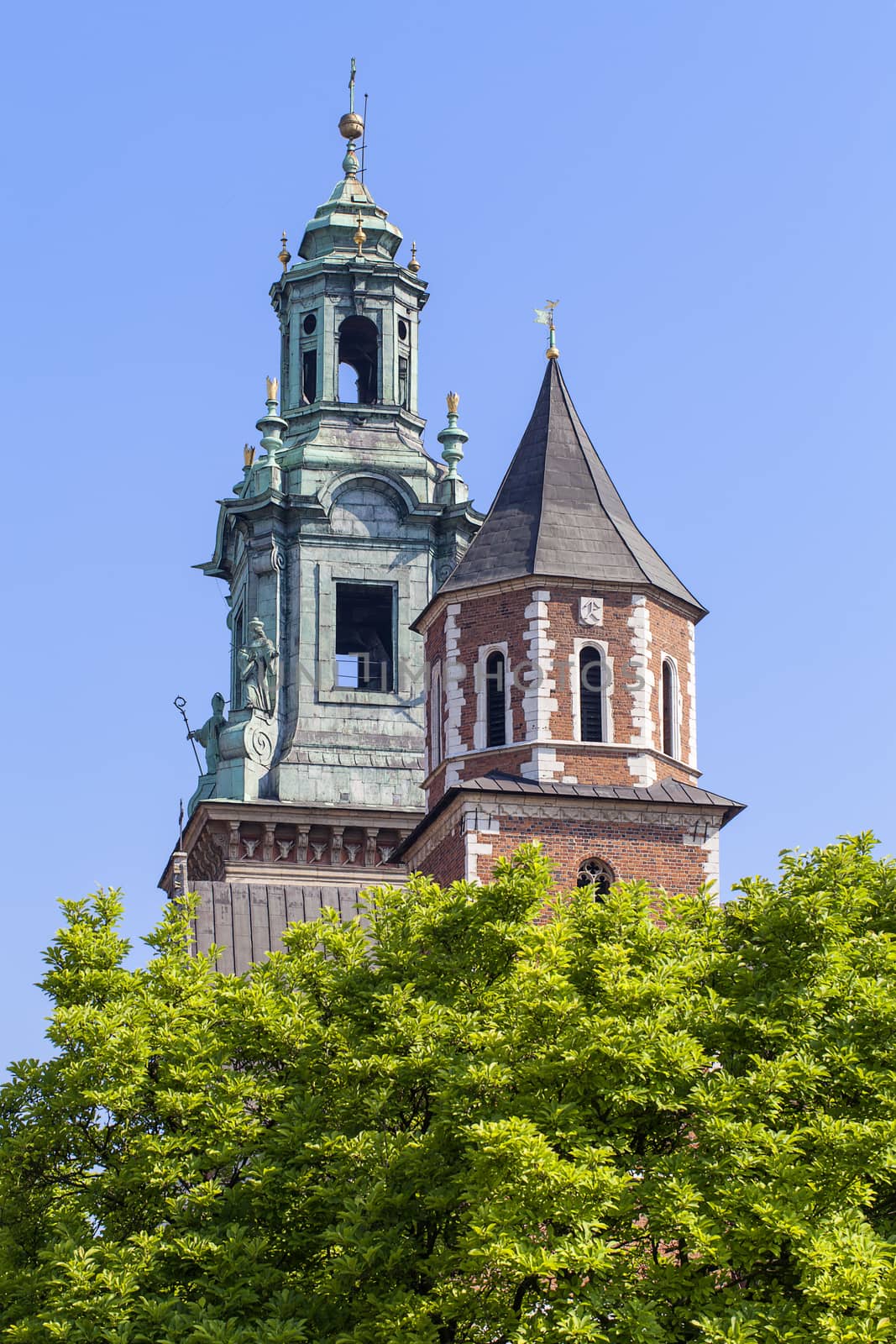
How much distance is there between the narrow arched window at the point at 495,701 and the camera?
45.0 m

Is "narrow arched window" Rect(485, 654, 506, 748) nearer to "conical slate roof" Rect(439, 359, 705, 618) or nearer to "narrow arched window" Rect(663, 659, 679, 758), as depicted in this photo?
"conical slate roof" Rect(439, 359, 705, 618)

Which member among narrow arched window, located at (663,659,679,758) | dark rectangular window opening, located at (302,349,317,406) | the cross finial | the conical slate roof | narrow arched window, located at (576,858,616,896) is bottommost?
narrow arched window, located at (576,858,616,896)

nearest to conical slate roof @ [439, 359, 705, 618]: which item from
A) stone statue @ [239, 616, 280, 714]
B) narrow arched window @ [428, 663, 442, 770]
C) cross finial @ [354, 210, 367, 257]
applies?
narrow arched window @ [428, 663, 442, 770]

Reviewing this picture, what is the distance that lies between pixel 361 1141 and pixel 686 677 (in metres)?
17.8

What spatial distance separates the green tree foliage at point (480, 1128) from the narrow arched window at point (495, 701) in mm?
10109

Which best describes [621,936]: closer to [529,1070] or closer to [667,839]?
[529,1070]

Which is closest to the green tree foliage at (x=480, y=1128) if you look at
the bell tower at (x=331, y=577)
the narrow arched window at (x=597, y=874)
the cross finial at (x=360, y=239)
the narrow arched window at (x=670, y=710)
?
the narrow arched window at (x=597, y=874)

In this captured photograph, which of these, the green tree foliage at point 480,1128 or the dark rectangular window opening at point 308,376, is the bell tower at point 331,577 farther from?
the green tree foliage at point 480,1128

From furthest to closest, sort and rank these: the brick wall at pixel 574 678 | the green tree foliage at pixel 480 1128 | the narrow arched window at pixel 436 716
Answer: the narrow arched window at pixel 436 716 < the brick wall at pixel 574 678 < the green tree foliage at pixel 480 1128

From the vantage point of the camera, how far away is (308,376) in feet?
219

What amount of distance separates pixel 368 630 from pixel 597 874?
22.3 metres

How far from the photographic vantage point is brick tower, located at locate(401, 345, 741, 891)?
43.2 m

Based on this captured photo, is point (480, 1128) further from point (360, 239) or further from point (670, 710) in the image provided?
point (360, 239)

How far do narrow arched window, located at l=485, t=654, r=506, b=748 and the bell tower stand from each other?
14034 mm
